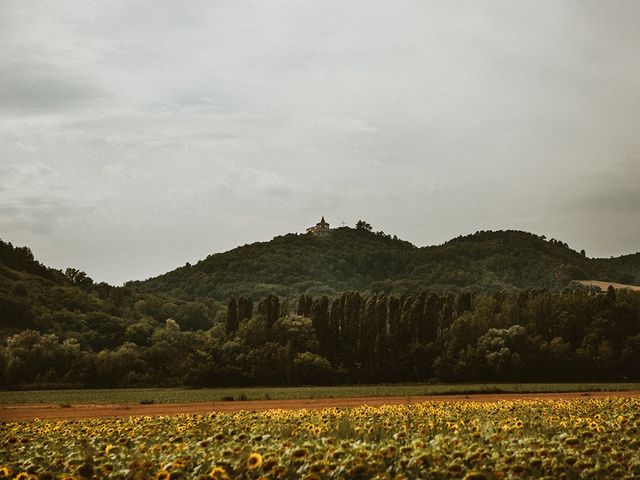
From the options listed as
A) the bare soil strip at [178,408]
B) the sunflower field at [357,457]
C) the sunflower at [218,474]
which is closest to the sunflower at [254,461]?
the sunflower field at [357,457]

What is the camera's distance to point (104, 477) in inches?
405

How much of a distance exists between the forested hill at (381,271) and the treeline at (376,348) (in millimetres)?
68560

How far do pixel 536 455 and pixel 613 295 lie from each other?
86933 mm

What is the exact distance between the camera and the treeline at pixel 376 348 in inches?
3120

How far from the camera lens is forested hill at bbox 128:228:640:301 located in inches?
6658

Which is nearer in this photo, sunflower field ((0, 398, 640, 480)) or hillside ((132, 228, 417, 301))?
sunflower field ((0, 398, 640, 480))

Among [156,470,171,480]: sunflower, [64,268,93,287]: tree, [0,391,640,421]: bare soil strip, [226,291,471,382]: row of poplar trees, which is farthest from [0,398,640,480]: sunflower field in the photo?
[64,268,93,287]: tree

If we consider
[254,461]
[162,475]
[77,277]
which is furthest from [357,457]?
[77,277]

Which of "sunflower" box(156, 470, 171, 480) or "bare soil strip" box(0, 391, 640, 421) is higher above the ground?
"sunflower" box(156, 470, 171, 480)

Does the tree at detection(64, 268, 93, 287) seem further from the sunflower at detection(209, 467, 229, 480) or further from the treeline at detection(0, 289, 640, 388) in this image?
the sunflower at detection(209, 467, 229, 480)

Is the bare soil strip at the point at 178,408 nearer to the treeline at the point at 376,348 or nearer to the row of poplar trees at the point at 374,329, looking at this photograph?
the treeline at the point at 376,348

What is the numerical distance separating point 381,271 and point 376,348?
112 meters

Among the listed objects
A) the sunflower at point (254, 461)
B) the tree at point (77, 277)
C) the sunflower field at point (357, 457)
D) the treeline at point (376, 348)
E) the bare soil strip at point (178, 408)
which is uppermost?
the tree at point (77, 277)

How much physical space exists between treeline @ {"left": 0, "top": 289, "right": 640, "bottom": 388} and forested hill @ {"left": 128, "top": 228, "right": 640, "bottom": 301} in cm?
6856
